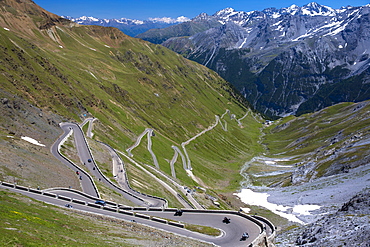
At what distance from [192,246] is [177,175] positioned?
106570 mm

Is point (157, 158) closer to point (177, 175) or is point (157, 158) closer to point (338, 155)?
point (177, 175)

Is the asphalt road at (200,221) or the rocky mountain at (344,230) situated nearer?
the rocky mountain at (344,230)

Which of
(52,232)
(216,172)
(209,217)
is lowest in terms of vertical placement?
(52,232)

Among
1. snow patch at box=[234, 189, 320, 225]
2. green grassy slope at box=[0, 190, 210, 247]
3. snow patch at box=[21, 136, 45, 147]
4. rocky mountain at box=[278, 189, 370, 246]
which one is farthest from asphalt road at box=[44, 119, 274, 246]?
snow patch at box=[234, 189, 320, 225]

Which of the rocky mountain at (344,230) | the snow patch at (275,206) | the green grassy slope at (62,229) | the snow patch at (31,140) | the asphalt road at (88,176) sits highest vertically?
the snow patch at (275,206)

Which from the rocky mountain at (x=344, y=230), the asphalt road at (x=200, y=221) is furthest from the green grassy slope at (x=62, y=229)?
the rocky mountain at (x=344, y=230)

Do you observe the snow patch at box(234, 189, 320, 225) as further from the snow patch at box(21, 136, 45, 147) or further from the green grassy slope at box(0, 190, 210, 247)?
the snow patch at box(21, 136, 45, 147)

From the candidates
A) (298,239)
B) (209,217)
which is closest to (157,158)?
(209,217)

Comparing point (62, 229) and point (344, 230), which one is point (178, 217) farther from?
point (344, 230)

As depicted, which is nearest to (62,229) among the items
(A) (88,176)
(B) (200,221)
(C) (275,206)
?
(B) (200,221)

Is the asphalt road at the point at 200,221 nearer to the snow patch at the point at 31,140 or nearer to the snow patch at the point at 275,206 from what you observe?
the snow patch at the point at 31,140

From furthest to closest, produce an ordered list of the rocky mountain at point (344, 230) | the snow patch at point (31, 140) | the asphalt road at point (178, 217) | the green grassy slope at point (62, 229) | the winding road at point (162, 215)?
the snow patch at point (31, 140)
the winding road at point (162, 215)
the asphalt road at point (178, 217)
the rocky mountain at point (344, 230)
the green grassy slope at point (62, 229)

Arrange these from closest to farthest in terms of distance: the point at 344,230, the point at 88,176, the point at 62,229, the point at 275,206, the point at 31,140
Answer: the point at 62,229, the point at 344,230, the point at 88,176, the point at 31,140, the point at 275,206

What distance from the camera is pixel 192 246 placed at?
4234 cm
